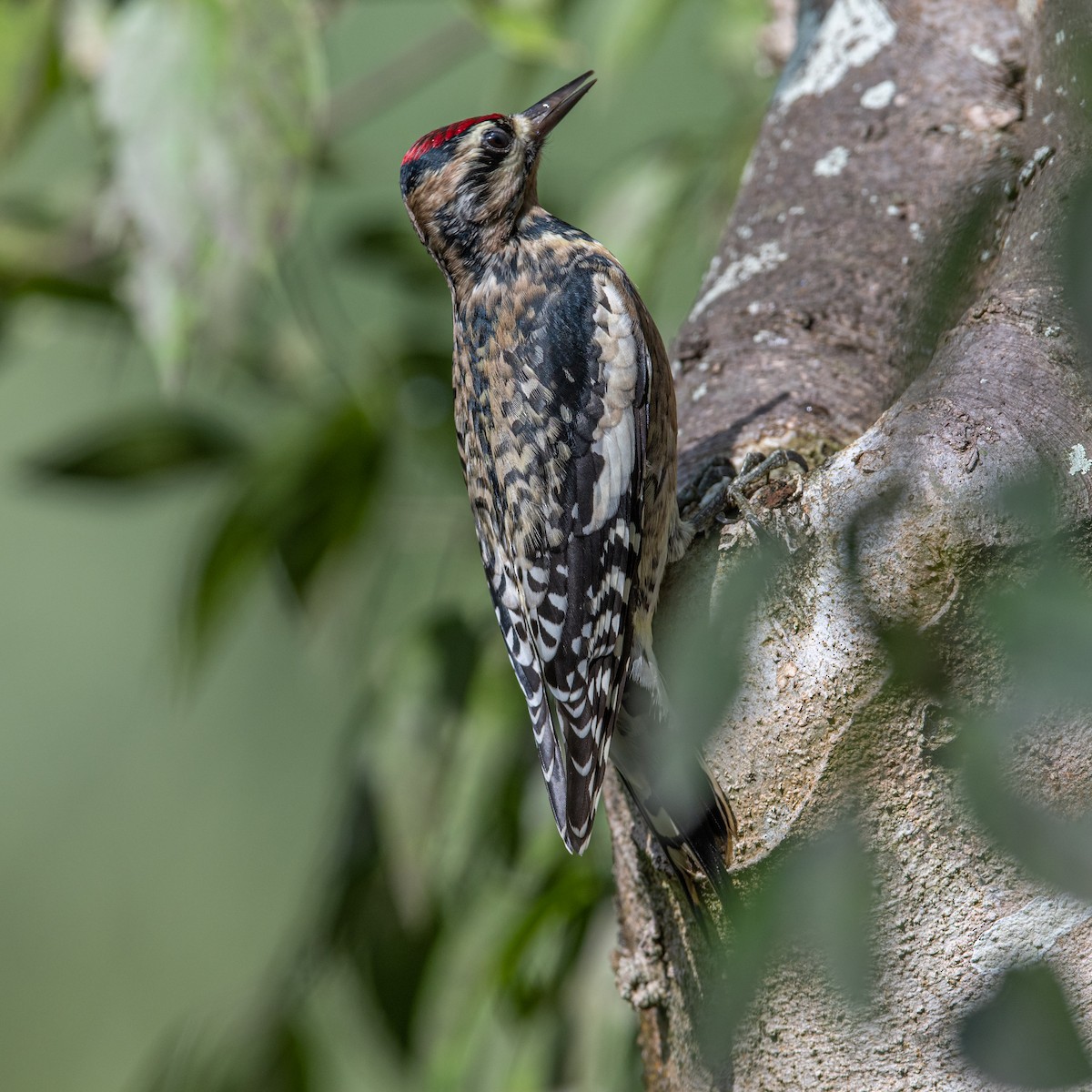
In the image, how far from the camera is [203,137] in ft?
4.89

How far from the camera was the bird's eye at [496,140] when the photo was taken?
63.9 inches

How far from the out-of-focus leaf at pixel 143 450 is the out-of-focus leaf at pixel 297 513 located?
6.7 inches

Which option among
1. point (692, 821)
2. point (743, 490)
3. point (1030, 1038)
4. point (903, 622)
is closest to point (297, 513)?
point (743, 490)

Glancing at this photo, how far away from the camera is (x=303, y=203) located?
5.30ft

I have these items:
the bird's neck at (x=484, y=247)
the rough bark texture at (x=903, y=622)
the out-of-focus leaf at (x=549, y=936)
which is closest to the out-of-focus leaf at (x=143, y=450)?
the bird's neck at (x=484, y=247)

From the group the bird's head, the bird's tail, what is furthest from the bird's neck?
the bird's tail

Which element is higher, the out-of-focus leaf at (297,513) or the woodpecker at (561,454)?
the woodpecker at (561,454)

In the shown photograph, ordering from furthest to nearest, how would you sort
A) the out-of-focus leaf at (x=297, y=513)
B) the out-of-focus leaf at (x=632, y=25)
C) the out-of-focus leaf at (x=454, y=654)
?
1. the out-of-focus leaf at (x=297, y=513)
2. the out-of-focus leaf at (x=454, y=654)
3. the out-of-focus leaf at (x=632, y=25)

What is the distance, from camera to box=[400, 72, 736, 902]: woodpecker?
1.27 meters

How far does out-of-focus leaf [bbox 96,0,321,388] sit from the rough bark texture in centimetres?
62

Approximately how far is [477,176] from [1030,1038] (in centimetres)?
133

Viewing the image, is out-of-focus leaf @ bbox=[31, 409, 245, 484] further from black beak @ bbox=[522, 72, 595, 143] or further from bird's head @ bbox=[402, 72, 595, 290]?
black beak @ bbox=[522, 72, 595, 143]

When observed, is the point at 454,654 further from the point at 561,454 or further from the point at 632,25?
the point at 632,25

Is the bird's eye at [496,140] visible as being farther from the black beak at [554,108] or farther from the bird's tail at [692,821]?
the bird's tail at [692,821]
